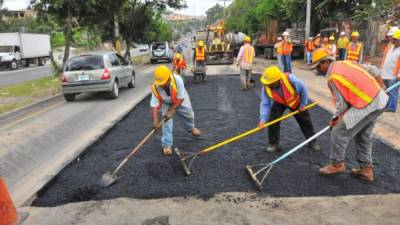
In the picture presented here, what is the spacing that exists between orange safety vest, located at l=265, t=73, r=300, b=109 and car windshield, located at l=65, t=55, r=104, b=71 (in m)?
7.39

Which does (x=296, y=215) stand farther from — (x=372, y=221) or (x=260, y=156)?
(x=260, y=156)

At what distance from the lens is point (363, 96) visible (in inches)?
162

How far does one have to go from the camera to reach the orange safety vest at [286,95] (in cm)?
520

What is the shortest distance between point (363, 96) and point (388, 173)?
53.0 inches

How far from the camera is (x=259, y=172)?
15.5 feet

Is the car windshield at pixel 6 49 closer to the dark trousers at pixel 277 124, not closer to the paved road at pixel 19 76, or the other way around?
the paved road at pixel 19 76

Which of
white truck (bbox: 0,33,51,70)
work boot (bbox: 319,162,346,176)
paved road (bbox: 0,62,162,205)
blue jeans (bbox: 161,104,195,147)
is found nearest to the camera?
work boot (bbox: 319,162,346,176)

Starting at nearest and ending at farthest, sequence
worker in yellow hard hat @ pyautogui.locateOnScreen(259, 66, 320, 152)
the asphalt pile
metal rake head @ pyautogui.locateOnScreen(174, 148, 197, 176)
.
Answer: the asphalt pile < metal rake head @ pyautogui.locateOnScreen(174, 148, 197, 176) < worker in yellow hard hat @ pyautogui.locateOnScreen(259, 66, 320, 152)

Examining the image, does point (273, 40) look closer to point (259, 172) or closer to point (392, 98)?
point (392, 98)

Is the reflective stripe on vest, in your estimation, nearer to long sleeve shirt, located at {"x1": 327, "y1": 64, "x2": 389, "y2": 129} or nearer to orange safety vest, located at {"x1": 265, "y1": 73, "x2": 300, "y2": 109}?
orange safety vest, located at {"x1": 265, "y1": 73, "x2": 300, "y2": 109}

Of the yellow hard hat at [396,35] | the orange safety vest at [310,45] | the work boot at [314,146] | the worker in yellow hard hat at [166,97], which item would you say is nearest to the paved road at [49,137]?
the worker in yellow hard hat at [166,97]

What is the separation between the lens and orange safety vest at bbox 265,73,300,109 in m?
5.20

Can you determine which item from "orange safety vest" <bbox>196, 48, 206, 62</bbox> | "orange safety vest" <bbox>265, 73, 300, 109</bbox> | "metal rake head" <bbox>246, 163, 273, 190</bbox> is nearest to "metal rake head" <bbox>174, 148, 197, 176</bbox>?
"metal rake head" <bbox>246, 163, 273, 190</bbox>

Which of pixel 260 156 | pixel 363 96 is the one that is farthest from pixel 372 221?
pixel 260 156
